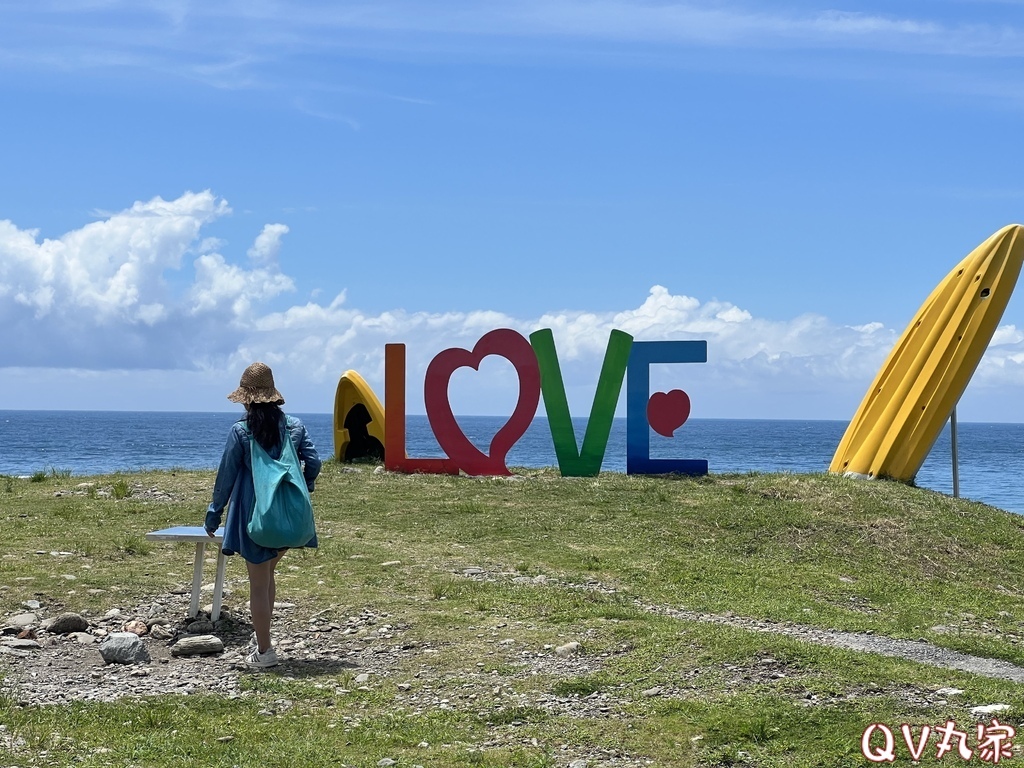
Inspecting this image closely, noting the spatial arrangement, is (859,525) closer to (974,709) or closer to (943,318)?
(943,318)

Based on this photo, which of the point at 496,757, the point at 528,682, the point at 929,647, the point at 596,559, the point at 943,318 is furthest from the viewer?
the point at 943,318

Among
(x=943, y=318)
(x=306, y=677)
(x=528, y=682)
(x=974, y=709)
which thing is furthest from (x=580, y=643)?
(x=943, y=318)

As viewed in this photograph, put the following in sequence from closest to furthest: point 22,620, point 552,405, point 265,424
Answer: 1. point 265,424
2. point 22,620
3. point 552,405

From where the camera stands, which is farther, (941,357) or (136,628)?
(941,357)

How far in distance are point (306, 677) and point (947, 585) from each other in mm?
7905

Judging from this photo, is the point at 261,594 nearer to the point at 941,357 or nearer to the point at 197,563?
the point at 197,563

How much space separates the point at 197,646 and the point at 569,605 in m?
3.11

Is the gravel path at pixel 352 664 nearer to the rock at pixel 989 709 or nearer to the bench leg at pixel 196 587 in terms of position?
the bench leg at pixel 196 587

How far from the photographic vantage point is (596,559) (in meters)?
12.4

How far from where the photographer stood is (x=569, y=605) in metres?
9.59

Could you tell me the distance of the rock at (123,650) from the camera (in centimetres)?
797

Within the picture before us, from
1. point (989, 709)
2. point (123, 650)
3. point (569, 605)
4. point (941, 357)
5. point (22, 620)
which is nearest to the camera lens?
point (989, 709)

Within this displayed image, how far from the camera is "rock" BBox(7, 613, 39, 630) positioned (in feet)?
28.9

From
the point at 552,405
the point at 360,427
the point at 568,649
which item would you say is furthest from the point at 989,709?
the point at 360,427
